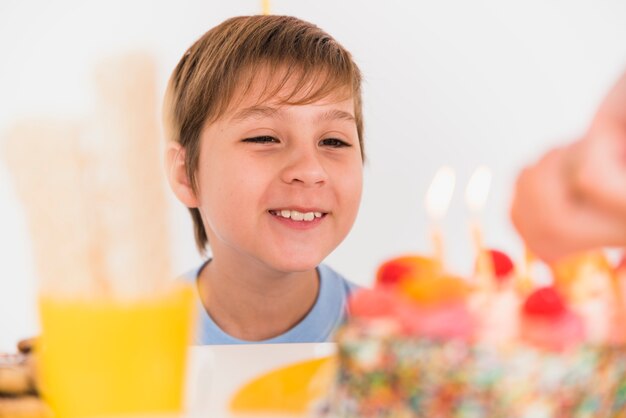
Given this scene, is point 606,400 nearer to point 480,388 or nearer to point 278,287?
point 480,388

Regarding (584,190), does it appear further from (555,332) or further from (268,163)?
(268,163)

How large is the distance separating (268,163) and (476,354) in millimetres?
636

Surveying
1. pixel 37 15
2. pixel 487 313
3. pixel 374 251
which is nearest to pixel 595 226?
pixel 487 313

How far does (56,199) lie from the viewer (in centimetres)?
49

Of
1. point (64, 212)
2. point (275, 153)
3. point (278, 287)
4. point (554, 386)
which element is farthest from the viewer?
point (278, 287)

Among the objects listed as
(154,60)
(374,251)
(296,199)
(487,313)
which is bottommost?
(374,251)

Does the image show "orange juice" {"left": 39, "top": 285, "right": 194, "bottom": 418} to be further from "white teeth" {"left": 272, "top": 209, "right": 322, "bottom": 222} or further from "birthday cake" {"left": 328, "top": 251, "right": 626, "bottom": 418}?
"white teeth" {"left": 272, "top": 209, "right": 322, "bottom": 222}

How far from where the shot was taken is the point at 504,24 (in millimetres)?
1572

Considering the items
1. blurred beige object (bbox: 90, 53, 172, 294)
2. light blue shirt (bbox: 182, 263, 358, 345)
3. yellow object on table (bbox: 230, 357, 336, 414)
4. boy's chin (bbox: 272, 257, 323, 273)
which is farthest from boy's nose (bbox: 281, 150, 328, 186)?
blurred beige object (bbox: 90, 53, 172, 294)

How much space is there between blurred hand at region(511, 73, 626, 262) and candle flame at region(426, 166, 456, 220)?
0.04 m

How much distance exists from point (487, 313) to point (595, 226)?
0.07 meters

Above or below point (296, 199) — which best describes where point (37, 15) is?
above

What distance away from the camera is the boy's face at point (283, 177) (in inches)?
39.2

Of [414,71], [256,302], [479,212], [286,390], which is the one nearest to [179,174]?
[256,302]
